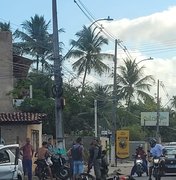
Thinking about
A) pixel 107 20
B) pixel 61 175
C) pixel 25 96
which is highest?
pixel 107 20

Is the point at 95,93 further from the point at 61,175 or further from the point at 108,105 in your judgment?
the point at 61,175

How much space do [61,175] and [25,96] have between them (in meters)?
22.5

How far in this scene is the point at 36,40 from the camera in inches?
2299

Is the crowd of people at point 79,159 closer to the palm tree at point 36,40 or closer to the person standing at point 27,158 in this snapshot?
the person standing at point 27,158

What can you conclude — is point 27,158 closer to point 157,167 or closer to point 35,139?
point 157,167

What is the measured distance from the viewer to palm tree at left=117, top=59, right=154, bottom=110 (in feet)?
220

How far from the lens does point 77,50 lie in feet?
190

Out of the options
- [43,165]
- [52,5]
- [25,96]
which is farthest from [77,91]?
[43,165]

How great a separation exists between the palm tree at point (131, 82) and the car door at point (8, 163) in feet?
160

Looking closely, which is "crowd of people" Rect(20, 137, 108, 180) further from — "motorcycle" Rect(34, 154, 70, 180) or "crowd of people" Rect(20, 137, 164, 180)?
"motorcycle" Rect(34, 154, 70, 180)

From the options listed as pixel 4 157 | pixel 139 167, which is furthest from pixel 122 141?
pixel 4 157

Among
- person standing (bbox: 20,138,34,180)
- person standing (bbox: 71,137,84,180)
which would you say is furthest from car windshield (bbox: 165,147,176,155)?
person standing (bbox: 20,138,34,180)

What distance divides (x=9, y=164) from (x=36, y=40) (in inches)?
1630

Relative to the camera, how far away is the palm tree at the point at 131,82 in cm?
6719
